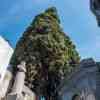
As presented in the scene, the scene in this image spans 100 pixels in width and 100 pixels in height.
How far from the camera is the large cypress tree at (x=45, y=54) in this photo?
1017 inches

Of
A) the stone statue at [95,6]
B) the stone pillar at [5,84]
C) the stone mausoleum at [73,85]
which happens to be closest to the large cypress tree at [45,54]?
the stone pillar at [5,84]

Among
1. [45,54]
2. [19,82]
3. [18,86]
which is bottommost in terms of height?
[18,86]

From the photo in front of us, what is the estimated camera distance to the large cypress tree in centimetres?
2583

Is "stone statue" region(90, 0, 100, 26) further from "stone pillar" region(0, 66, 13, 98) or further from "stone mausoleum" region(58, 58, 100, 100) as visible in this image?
"stone pillar" region(0, 66, 13, 98)

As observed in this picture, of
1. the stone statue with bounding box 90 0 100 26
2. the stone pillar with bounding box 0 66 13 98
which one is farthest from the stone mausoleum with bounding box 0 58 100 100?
the stone statue with bounding box 90 0 100 26

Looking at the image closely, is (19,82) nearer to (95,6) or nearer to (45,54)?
(45,54)

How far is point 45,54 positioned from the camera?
2758 centimetres

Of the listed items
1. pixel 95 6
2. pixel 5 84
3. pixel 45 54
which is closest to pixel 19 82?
pixel 5 84

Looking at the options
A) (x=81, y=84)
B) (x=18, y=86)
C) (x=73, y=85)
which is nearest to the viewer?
(x=81, y=84)

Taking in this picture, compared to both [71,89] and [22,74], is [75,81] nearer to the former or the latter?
[71,89]

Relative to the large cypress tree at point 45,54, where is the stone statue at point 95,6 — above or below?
below

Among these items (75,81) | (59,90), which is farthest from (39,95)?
(75,81)

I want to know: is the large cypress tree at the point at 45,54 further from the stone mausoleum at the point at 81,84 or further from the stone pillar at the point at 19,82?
the stone mausoleum at the point at 81,84

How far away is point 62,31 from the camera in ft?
99.6
